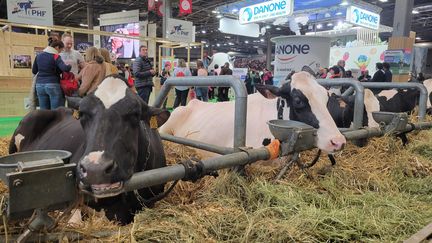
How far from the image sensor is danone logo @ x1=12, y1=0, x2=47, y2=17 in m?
8.29

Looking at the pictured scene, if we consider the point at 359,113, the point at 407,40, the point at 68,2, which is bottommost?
the point at 359,113

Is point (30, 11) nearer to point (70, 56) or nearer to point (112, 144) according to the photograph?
point (70, 56)

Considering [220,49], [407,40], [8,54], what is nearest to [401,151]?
[407,40]

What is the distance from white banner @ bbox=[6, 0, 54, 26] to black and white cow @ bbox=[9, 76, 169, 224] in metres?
6.96

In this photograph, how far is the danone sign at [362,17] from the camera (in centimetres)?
1201

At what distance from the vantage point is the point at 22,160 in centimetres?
136

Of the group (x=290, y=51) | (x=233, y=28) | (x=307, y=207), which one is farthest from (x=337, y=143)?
(x=233, y=28)

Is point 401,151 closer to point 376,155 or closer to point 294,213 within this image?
point 376,155

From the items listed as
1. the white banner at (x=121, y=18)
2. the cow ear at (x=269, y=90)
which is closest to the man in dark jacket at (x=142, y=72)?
the cow ear at (x=269, y=90)

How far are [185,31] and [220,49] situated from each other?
32.7 meters

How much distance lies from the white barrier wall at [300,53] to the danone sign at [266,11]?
10.9 feet

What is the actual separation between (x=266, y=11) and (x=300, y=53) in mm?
4501

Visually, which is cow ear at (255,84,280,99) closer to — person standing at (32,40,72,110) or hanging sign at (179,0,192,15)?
person standing at (32,40,72,110)

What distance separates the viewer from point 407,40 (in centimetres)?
979
